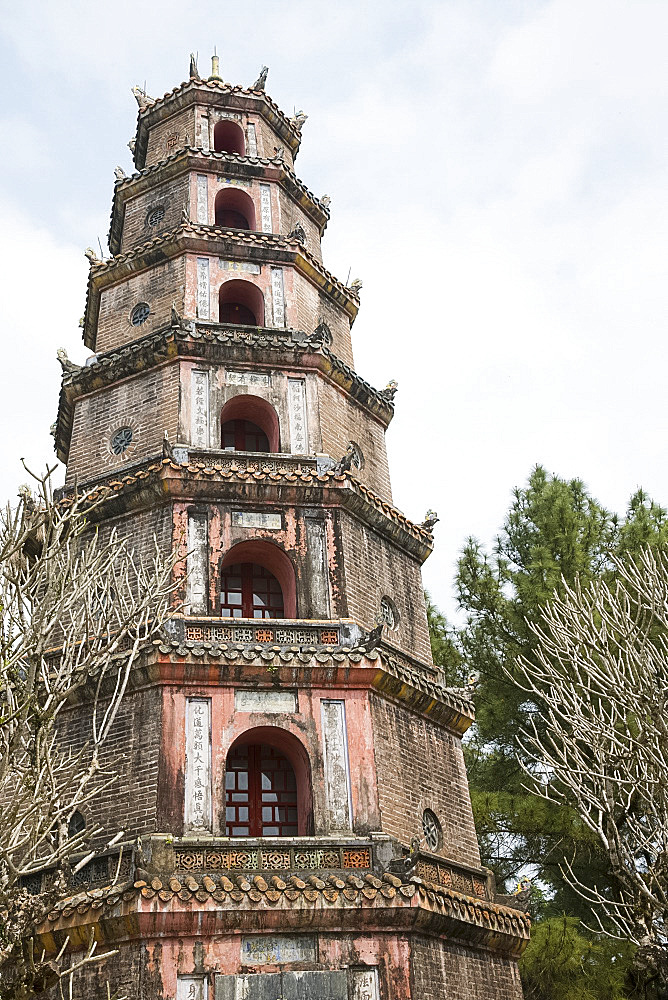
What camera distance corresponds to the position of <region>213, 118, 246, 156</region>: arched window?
70.4ft

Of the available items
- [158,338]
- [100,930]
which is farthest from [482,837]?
[158,338]

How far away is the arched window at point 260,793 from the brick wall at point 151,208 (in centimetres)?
1013

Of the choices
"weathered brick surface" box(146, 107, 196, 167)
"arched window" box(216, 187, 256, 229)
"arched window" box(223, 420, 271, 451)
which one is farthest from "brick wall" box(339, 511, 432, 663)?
"weathered brick surface" box(146, 107, 196, 167)

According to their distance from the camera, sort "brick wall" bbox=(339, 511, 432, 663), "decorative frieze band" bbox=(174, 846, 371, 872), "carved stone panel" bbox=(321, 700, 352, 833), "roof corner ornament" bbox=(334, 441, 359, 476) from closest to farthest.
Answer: "decorative frieze band" bbox=(174, 846, 371, 872) → "carved stone panel" bbox=(321, 700, 352, 833) → "brick wall" bbox=(339, 511, 432, 663) → "roof corner ornament" bbox=(334, 441, 359, 476)

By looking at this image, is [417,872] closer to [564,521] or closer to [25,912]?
Answer: [25,912]

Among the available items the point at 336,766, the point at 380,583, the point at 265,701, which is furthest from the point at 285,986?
the point at 380,583

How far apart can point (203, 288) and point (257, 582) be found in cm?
561

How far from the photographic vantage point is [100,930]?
11.7m

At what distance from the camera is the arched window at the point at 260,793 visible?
1343 cm

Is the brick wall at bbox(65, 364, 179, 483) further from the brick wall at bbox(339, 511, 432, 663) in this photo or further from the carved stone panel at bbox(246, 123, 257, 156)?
the carved stone panel at bbox(246, 123, 257, 156)

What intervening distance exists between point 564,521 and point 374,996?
437 inches

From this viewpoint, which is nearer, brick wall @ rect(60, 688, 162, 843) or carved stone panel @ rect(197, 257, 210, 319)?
brick wall @ rect(60, 688, 162, 843)

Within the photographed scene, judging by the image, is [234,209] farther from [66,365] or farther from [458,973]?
[458,973]

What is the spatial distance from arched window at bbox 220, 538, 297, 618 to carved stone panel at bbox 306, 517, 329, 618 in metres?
0.29
